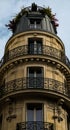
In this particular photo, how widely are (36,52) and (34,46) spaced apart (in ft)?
3.42

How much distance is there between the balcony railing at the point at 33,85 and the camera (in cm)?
3288

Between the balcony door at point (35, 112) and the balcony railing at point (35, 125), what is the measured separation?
0.72 m

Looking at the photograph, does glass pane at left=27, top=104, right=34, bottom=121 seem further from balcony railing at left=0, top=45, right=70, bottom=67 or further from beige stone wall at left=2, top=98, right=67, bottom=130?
balcony railing at left=0, top=45, right=70, bottom=67

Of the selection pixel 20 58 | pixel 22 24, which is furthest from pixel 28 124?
pixel 22 24

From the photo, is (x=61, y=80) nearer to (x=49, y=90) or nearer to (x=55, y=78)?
(x=55, y=78)

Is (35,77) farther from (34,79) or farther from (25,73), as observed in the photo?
(25,73)

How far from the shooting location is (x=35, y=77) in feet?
110

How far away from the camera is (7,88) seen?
33.8 metres

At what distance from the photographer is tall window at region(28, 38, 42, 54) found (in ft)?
117

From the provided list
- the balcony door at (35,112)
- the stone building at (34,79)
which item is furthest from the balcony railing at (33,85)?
the balcony door at (35,112)

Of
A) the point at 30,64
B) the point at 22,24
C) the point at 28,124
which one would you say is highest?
the point at 22,24

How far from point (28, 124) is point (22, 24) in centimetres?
1190

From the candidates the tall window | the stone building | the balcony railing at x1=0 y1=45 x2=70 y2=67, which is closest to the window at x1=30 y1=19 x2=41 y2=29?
the stone building

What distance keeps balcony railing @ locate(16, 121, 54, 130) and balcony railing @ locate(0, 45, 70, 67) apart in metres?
6.18
